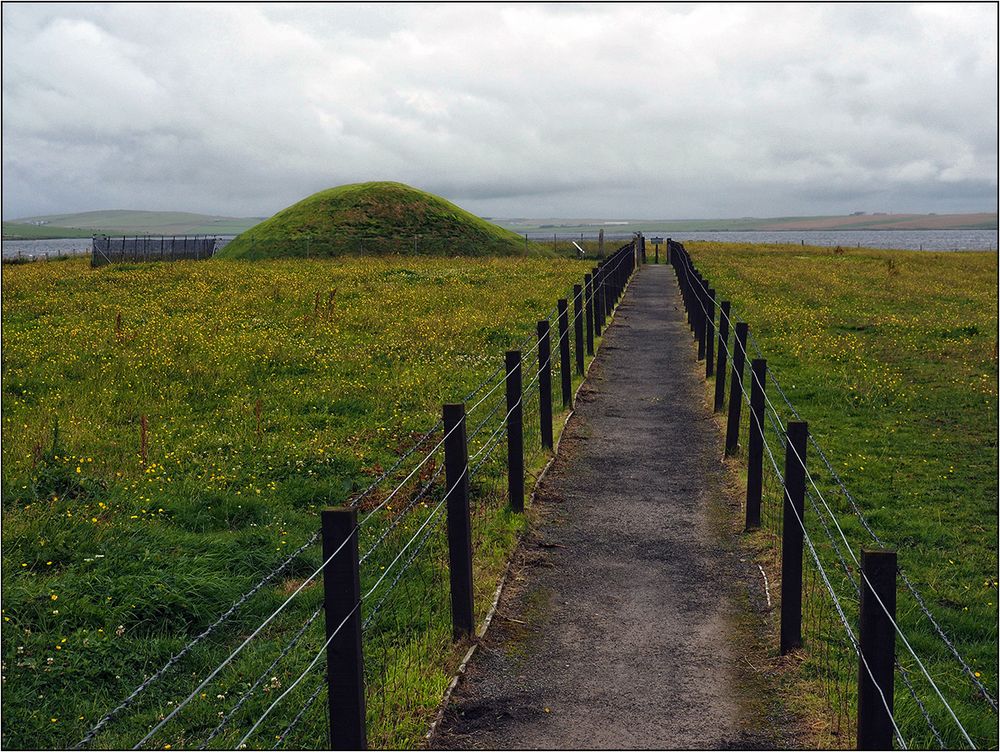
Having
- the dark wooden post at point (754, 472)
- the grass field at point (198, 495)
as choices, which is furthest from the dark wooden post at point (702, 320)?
the dark wooden post at point (754, 472)

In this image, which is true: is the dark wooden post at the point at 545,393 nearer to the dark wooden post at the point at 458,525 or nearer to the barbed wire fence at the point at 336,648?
the barbed wire fence at the point at 336,648

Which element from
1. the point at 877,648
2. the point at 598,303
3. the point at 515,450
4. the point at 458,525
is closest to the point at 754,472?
the point at 515,450

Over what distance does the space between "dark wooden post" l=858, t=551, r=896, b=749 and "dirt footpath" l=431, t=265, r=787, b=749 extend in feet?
2.74

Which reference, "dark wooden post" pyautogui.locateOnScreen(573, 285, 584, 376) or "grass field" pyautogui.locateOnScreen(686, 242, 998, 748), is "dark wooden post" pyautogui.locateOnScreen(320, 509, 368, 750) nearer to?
"grass field" pyautogui.locateOnScreen(686, 242, 998, 748)

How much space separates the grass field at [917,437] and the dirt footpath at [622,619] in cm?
83

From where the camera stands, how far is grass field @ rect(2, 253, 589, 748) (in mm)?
5996

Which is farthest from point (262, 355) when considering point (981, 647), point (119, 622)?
point (981, 647)

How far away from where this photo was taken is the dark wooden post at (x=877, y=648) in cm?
428

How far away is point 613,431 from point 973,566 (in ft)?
17.3

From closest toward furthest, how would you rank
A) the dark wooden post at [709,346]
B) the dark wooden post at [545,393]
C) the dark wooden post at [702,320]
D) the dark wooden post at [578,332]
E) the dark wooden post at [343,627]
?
the dark wooden post at [343,627] → the dark wooden post at [545,393] → the dark wooden post at [709,346] → the dark wooden post at [578,332] → the dark wooden post at [702,320]

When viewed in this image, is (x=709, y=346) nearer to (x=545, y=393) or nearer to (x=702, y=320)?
(x=702, y=320)

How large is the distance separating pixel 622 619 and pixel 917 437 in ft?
Result: 24.9

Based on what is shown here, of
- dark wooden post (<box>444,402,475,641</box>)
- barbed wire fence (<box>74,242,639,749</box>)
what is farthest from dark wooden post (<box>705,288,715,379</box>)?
dark wooden post (<box>444,402,475,641</box>)

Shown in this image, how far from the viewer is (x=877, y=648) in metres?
4.45
